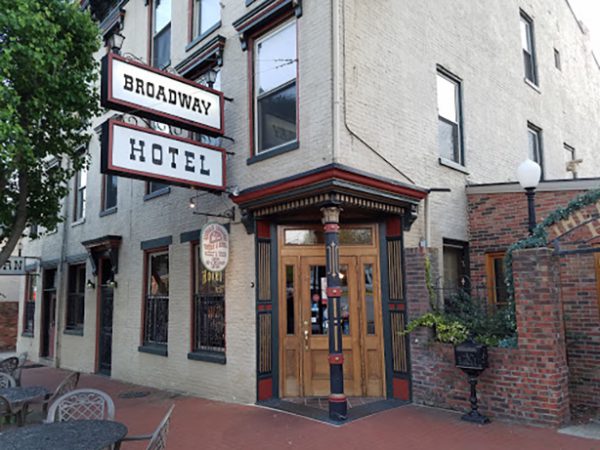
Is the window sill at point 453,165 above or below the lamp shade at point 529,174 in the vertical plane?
above

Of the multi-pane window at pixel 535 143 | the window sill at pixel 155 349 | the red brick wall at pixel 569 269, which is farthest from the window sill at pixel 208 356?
the multi-pane window at pixel 535 143

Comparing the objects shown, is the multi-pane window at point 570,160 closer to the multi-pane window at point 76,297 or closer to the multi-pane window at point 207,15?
the multi-pane window at point 207,15

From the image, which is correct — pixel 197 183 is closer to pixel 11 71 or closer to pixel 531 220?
pixel 11 71

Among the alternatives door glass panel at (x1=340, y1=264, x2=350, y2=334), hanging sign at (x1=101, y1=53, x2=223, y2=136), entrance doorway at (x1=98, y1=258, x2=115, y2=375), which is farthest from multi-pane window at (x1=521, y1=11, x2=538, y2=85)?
entrance doorway at (x1=98, y1=258, x2=115, y2=375)

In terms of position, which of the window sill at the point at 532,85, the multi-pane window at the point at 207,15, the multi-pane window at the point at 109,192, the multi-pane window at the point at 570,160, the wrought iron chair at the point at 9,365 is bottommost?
the wrought iron chair at the point at 9,365

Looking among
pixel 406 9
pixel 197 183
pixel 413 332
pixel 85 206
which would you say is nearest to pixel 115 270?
pixel 85 206

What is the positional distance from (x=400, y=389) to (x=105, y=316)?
809 centimetres

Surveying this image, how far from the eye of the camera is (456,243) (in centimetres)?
927

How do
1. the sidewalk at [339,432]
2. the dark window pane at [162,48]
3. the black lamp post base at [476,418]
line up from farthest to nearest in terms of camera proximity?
the dark window pane at [162,48], the black lamp post base at [476,418], the sidewalk at [339,432]

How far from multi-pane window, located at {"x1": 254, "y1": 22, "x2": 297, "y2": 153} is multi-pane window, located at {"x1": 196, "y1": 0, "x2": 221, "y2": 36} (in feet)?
5.92

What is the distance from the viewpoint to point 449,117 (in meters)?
9.68

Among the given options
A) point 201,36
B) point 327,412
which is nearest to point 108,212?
point 201,36

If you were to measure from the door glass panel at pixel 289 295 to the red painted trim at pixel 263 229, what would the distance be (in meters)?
0.63

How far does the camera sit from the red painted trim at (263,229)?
322 inches
